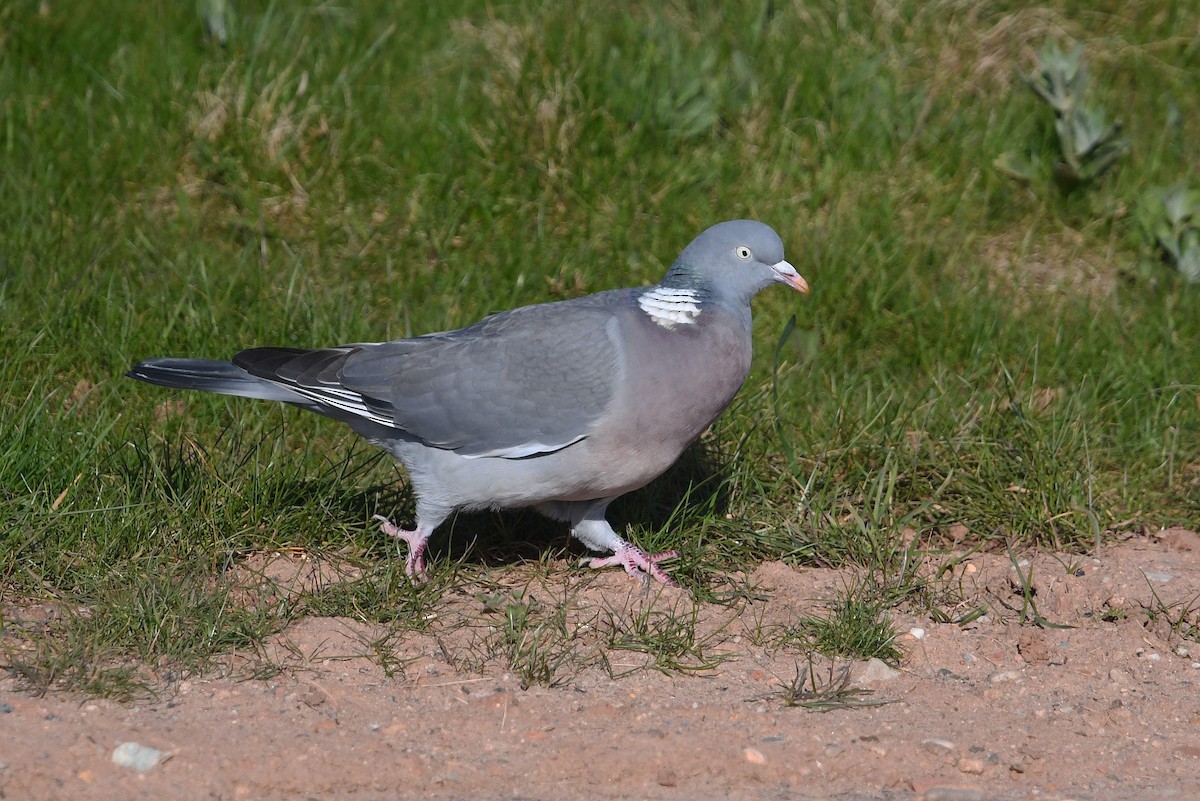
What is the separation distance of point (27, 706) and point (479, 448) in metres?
1.35

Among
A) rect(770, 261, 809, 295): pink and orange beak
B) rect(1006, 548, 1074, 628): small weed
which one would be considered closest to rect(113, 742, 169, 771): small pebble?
rect(770, 261, 809, 295): pink and orange beak

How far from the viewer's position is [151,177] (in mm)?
5801

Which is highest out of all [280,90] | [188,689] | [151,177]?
[280,90]

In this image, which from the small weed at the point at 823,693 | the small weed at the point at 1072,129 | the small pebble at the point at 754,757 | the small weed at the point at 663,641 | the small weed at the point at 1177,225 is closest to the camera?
the small pebble at the point at 754,757

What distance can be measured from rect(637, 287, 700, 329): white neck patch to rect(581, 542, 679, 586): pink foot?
73 cm

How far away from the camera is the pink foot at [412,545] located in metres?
4.04

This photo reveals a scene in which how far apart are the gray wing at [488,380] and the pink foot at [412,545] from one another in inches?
12.4

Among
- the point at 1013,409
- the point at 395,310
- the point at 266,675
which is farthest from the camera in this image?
the point at 395,310

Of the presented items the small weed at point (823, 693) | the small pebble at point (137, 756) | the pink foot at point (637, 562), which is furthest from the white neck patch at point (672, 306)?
the small pebble at point (137, 756)

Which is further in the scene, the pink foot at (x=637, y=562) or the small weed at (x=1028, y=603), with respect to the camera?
the pink foot at (x=637, y=562)

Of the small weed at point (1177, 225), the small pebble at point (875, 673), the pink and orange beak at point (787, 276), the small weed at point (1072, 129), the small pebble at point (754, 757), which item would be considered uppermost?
the small weed at point (1072, 129)

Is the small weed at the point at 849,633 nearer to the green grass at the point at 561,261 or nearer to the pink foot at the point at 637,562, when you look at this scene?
the green grass at the point at 561,261

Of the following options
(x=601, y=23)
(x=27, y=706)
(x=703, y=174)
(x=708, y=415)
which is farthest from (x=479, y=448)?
(x=601, y=23)

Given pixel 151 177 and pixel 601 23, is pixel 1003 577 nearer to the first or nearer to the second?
pixel 601 23
